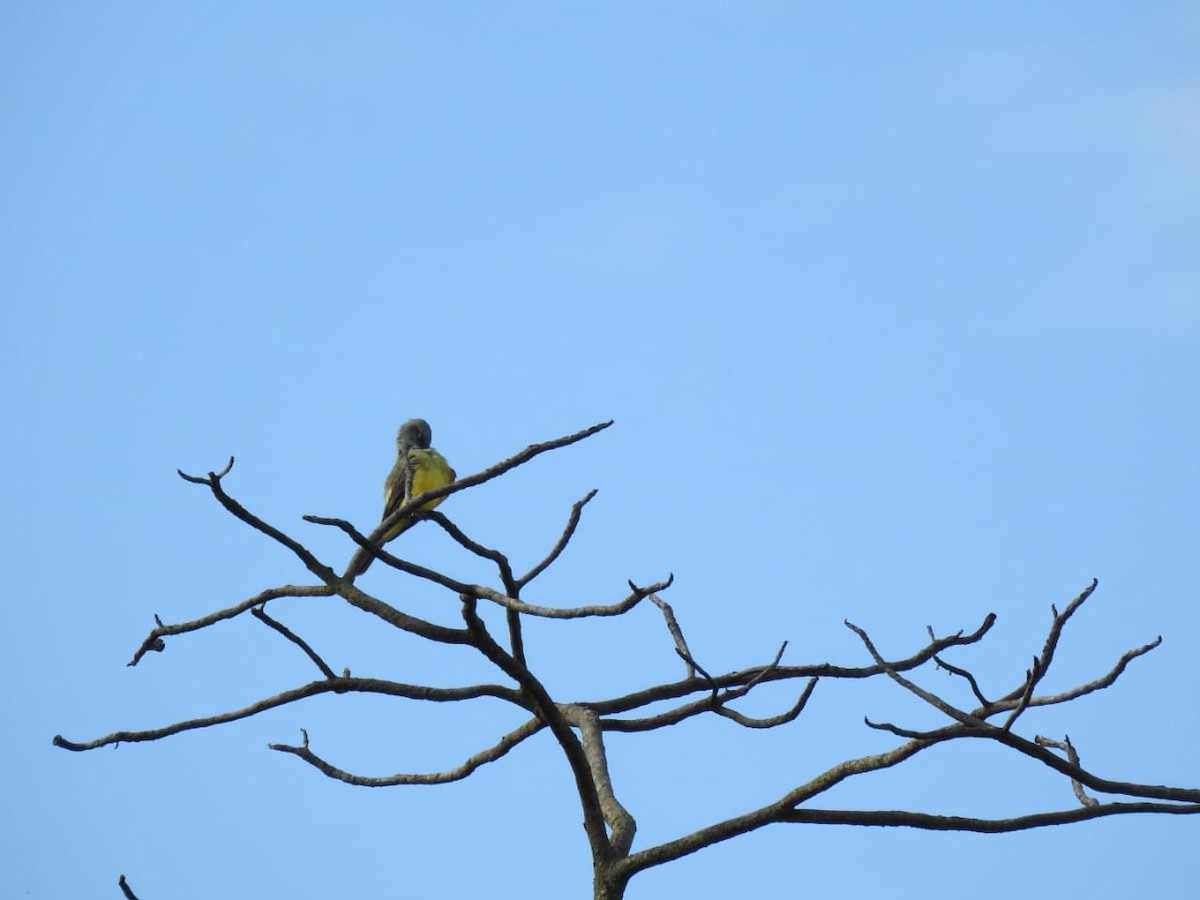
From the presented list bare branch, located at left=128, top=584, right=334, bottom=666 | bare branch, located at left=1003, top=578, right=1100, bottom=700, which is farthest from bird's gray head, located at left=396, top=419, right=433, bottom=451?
bare branch, located at left=1003, top=578, right=1100, bottom=700

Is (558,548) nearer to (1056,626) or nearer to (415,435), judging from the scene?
(1056,626)

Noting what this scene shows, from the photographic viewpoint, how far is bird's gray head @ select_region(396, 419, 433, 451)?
11.4 meters

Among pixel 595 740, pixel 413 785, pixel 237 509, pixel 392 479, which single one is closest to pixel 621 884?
pixel 595 740

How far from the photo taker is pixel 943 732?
5.36m

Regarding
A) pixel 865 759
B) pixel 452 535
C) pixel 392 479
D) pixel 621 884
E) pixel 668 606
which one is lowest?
pixel 621 884

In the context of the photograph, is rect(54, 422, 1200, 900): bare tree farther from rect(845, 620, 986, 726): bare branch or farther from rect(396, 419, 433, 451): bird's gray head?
rect(396, 419, 433, 451): bird's gray head

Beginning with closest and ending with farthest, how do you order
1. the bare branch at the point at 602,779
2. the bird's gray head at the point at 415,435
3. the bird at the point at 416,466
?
the bare branch at the point at 602,779
the bird at the point at 416,466
the bird's gray head at the point at 415,435

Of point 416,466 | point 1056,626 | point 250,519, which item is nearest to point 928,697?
point 1056,626

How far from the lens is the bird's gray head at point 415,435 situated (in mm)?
11438

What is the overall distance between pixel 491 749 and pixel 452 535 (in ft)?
4.89

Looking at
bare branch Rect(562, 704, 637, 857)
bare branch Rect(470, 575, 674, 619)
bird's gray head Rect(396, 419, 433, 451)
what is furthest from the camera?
bird's gray head Rect(396, 419, 433, 451)

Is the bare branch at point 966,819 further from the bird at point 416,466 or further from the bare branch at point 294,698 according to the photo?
the bird at point 416,466

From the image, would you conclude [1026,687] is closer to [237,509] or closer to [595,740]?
[595,740]

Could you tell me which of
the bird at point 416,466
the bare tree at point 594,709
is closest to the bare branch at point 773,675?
→ the bare tree at point 594,709
